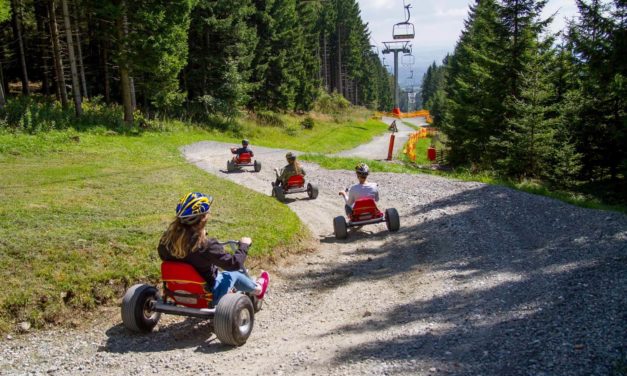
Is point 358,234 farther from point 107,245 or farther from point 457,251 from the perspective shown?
point 107,245

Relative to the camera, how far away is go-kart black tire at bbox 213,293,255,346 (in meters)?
5.54

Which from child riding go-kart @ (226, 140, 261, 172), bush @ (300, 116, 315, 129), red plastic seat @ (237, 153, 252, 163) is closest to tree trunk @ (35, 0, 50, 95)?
child riding go-kart @ (226, 140, 261, 172)

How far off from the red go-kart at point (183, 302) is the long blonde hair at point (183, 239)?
213mm

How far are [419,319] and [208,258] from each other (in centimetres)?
283

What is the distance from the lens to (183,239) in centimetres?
571

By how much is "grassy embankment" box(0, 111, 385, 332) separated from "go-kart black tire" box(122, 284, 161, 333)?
1.03 m

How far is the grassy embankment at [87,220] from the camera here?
6.70 metres

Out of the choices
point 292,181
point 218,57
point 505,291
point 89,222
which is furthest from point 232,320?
point 218,57

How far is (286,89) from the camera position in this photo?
43.4m

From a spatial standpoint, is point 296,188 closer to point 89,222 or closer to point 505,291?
point 89,222

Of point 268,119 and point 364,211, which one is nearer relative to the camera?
point 364,211

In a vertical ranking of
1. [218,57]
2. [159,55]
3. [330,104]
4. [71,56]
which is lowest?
[330,104]

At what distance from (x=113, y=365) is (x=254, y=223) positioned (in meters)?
5.26

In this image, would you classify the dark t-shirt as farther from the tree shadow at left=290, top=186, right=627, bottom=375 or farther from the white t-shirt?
the white t-shirt
